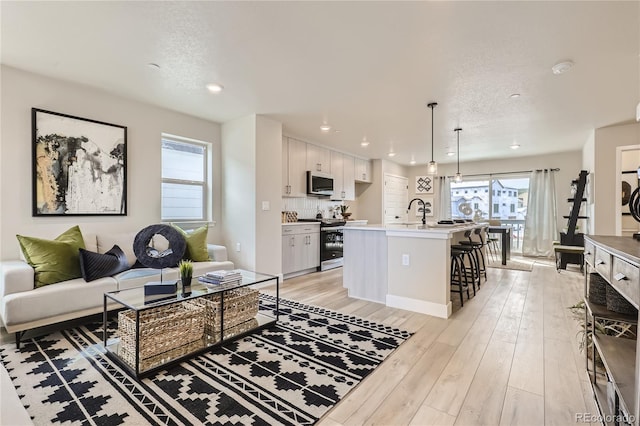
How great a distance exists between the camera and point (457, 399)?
5.70ft

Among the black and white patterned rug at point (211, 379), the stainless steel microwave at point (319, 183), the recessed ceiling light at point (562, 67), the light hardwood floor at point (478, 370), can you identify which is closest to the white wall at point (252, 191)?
the light hardwood floor at point (478, 370)

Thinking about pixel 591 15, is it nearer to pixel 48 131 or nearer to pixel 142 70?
pixel 142 70

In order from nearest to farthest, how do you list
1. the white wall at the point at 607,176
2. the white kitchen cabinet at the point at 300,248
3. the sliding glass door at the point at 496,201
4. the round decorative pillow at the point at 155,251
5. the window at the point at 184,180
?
the round decorative pillow at the point at 155,251, the window at the point at 184,180, the white wall at the point at 607,176, the white kitchen cabinet at the point at 300,248, the sliding glass door at the point at 496,201

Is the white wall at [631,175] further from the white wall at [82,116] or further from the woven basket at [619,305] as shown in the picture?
the white wall at [82,116]

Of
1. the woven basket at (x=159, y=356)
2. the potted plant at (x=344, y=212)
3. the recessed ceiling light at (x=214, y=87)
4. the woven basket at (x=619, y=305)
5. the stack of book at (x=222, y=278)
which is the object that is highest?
the recessed ceiling light at (x=214, y=87)

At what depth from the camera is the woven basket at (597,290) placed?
181cm

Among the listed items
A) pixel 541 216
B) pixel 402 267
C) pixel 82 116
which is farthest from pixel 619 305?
pixel 541 216

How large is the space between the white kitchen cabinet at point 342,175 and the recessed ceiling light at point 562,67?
161 inches

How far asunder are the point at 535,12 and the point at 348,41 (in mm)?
1285

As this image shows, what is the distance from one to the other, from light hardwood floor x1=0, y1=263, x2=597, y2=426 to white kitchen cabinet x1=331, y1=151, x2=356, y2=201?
3.33 m

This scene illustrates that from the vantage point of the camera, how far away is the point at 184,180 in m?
4.36

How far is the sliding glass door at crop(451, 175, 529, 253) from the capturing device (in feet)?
24.7

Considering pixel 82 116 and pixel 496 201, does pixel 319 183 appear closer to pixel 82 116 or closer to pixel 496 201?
pixel 82 116

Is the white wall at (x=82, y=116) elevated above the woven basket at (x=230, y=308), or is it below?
above
